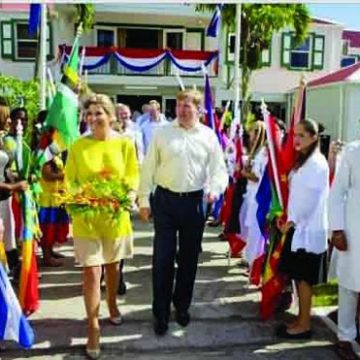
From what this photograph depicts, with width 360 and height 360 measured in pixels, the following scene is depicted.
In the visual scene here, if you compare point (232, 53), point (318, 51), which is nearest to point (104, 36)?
point (232, 53)

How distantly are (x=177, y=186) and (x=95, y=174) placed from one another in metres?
0.64

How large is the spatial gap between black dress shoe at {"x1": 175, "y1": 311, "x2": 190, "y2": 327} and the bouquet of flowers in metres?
1.02

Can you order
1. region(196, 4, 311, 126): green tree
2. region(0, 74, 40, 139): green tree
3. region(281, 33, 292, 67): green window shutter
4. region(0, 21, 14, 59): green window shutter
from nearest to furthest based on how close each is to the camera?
region(0, 74, 40, 139): green tree, region(196, 4, 311, 126): green tree, region(0, 21, 14, 59): green window shutter, region(281, 33, 292, 67): green window shutter

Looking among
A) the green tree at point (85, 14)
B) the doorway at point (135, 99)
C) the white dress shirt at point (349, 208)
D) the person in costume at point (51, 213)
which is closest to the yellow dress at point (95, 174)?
the white dress shirt at point (349, 208)

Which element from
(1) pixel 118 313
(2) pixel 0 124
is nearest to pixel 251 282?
(1) pixel 118 313

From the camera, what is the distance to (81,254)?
4.24 metres

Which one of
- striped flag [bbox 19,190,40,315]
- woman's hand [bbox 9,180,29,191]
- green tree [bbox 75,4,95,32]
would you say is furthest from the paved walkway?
green tree [bbox 75,4,95,32]

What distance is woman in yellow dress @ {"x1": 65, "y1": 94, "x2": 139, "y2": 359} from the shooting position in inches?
167

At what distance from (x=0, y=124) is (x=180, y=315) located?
2063 millimetres

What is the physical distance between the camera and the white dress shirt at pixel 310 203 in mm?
4418

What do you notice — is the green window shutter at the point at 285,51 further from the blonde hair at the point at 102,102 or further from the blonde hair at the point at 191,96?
the blonde hair at the point at 102,102

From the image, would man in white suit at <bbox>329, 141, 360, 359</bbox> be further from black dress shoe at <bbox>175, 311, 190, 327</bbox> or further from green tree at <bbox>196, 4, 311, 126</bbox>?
green tree at <bbox>196, 4, 311, 126</bbox>

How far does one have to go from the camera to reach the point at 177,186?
14.9 ft

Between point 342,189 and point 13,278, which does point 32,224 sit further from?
point 342,189
